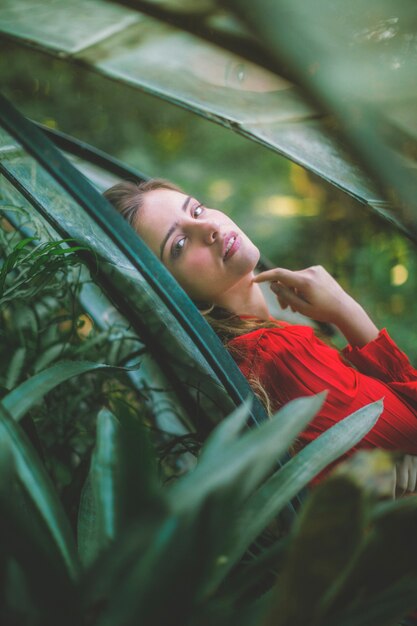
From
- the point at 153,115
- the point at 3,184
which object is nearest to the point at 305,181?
the point at 153,115

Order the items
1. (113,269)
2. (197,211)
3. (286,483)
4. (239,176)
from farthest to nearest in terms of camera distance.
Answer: (239,176), (197,211), (113,269), (286,483)

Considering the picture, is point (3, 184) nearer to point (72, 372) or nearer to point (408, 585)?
point (72, 372)

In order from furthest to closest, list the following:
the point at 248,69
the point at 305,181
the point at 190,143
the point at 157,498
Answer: the point at 190,143 → the point at 305,181 → the point at 248,69 → the point at 157,498

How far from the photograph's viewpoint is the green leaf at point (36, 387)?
0.41 m

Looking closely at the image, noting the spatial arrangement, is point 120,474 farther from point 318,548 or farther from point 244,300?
point 244,300

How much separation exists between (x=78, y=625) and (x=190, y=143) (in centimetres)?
109

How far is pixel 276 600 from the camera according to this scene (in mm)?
300

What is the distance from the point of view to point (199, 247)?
27.7 inches

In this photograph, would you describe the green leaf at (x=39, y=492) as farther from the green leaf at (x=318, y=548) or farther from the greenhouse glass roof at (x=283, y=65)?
the greenhouse glass roof at (x=283, y=65)

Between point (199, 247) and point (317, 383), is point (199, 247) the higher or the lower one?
the higher one

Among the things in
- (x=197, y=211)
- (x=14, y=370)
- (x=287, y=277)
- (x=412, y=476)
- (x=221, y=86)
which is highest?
(x=221, y=86)

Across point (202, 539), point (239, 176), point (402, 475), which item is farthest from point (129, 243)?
point (239, 176)

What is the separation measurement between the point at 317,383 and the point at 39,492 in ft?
1.40

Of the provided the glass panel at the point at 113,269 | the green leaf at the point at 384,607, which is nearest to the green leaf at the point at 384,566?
the green leaf at the point at 384,607
